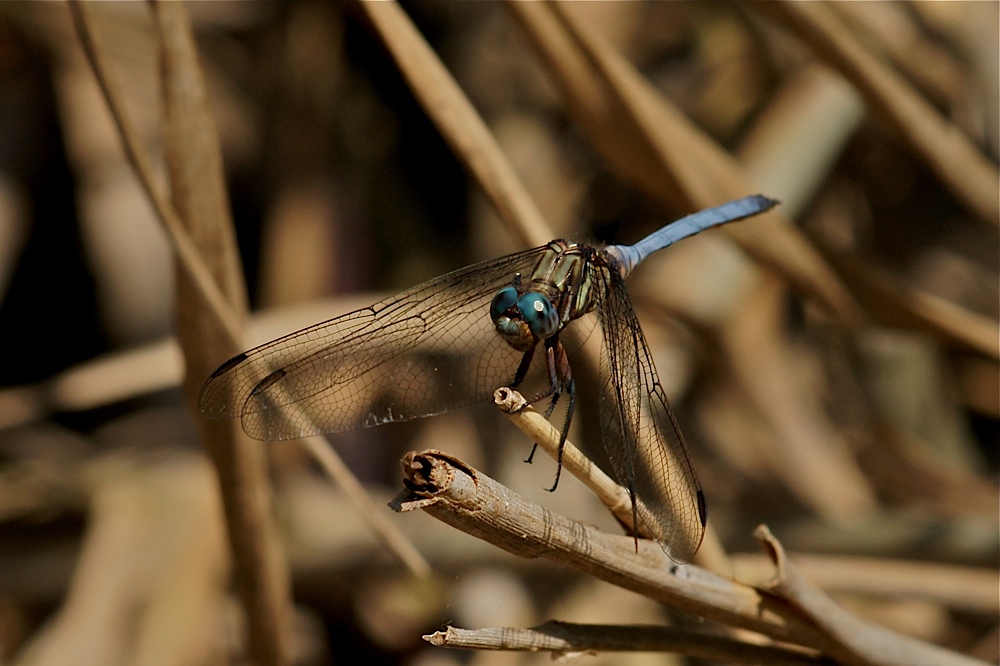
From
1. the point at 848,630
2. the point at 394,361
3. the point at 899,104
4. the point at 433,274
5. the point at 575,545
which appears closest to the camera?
the point at 575,545

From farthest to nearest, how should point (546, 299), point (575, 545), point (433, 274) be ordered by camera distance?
point (433, 274) → point (546, 299) → point (575, 545)

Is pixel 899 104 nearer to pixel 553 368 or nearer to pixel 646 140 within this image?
pixel 646 140

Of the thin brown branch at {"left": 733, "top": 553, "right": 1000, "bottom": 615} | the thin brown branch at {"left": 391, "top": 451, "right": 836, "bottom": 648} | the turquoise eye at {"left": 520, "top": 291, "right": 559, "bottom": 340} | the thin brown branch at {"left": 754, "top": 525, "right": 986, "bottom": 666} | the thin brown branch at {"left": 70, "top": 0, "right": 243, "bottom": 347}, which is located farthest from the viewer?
the thin brown branch at {"left": 733, "top": 553, "right": 1000, "bottom": 615}

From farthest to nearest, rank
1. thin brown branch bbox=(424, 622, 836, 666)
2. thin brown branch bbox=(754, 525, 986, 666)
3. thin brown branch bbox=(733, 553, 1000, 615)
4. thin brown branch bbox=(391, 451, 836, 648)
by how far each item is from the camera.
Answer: thin brown branch bbox=(733, 553, 1000, 615)
thin brown branch bbox=(754, 525, 986, 666)
thin brown branch bbox=(424, 622, 836, 666)
thin brown branch bbox=(391, 451, 836, 648)

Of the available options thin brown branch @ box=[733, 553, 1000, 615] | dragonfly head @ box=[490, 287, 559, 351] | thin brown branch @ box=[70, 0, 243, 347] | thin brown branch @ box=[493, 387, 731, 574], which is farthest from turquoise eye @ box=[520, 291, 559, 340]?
thin brown branch @ box=[733, 553, 1000, 615]

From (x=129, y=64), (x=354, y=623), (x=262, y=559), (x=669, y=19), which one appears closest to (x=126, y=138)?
(x=262, y=559)

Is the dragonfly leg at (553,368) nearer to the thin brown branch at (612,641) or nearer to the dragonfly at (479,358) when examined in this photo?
the dragonfly at (479,358)

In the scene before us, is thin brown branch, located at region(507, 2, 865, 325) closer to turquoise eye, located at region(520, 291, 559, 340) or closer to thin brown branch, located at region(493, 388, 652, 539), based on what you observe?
turquoise eye, located at region(520, 291, 559, 340)

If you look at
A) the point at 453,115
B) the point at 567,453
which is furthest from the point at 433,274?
the point at 567,453
